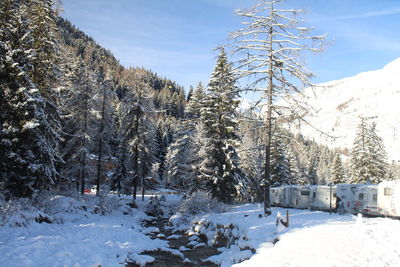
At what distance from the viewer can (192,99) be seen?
44750 millimetres

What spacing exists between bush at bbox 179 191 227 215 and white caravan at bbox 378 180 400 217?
427 inches

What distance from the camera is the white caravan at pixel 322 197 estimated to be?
87.4 ft

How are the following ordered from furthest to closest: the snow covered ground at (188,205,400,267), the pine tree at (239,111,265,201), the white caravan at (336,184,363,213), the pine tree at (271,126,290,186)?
the pine tree at (271,126,290,186) < the pine tree at (239,111,265,201) < the white caravan at (336,184,363,213) < the snow covered ground at (188,205,400,267)

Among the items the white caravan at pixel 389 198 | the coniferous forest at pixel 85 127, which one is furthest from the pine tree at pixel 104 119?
the white caravan at pixel 389 198

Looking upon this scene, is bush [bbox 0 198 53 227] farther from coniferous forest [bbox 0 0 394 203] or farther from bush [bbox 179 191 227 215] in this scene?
bush [bbox 179 191 227 215]

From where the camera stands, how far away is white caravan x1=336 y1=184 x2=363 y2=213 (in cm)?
2428

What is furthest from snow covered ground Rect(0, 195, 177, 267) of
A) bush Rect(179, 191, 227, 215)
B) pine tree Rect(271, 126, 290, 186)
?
pine tree Rect(271, 126, 290, 186)

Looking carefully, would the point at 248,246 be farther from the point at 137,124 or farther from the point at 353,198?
the point at 137,124

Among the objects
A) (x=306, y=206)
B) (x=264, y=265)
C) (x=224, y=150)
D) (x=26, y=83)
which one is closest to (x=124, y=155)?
(x=224, y=150)

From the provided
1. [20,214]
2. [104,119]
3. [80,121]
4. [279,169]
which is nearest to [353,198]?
[20,214]

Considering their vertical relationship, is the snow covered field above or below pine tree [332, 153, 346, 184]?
below

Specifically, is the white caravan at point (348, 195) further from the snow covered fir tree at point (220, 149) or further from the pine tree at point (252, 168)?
the snow covered fir tree at point (220, 149)

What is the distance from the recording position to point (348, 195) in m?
24.7

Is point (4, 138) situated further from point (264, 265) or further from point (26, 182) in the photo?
point (264, 265)
